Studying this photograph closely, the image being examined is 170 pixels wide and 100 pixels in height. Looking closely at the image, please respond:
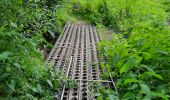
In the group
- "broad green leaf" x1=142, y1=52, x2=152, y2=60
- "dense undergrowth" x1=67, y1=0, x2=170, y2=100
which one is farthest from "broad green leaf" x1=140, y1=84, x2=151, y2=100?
"broad green leaf" x1=142, y1=52, x2=152, y2=60

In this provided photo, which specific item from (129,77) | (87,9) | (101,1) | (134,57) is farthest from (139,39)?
(87,9)

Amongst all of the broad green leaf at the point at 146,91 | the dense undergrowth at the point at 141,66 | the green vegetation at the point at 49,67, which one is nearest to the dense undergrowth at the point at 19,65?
the green vegetation at the point at 49,67

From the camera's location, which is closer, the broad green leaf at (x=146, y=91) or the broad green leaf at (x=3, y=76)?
the broad green leaf at (x=146, y=91)

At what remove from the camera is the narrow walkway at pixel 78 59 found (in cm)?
391

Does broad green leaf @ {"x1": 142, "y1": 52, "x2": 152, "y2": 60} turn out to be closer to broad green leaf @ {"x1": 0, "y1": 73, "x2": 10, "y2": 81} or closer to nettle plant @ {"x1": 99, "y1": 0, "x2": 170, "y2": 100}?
nettle plant @ {"x1": 99, "y1": 0, "x2": 170, "y2": 100}

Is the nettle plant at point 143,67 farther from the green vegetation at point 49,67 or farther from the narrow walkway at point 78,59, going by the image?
the narrow walkway at point 78,59

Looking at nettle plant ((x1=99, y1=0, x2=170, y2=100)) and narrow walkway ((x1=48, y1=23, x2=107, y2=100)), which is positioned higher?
nettle plant ((x1=99, y1=0, x2=170, y2=100))

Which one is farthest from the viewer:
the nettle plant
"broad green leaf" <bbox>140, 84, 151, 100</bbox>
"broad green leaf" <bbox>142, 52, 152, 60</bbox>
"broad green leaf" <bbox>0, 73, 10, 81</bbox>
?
"broad green leaf" <bbox>142, 52, 152, 60</bbox>

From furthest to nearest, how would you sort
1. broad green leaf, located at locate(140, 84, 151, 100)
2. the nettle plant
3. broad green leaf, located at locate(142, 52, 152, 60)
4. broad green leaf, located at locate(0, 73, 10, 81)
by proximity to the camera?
broad green leaf, located at locate(142, 52, 152, 60) < the nettle plant < broad green leaf, located at locate(0, 73, 10, 81) < broad green leaf, located at locate(140, 84, 151, 100)

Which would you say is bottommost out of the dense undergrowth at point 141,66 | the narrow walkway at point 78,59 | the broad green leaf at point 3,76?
the narrow walkway at point 78,59

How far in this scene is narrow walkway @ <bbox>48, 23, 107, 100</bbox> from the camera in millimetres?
3908

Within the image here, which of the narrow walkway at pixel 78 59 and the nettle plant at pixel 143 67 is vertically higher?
the nettle plant at pixel 143 67

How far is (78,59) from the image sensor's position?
5398 mm

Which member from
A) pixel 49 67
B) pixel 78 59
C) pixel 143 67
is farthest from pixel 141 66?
pixel 78 59
